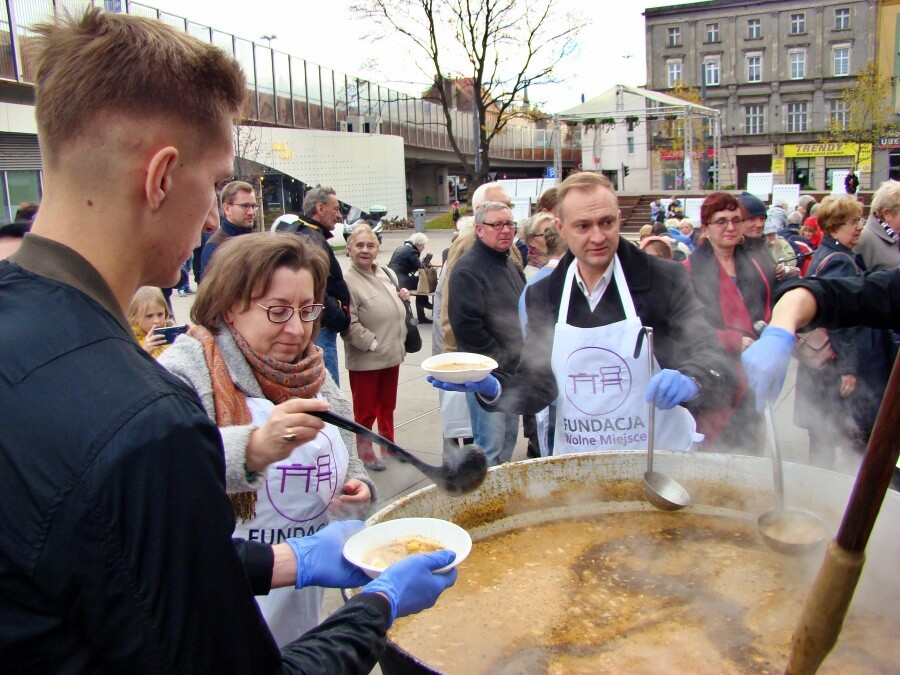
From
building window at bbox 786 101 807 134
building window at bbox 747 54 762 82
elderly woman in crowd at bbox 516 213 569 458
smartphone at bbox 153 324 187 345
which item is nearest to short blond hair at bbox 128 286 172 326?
smartphone at bbox 153 324 187 345

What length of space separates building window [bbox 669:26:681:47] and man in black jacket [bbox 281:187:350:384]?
5142cm

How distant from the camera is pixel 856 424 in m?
4.06

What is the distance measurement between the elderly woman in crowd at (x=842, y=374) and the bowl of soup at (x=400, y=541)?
265cm

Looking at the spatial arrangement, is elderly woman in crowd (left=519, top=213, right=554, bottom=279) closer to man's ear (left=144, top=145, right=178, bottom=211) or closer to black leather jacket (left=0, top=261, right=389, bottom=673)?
man's ear (left=144, top=145, right=178, bottom=211)

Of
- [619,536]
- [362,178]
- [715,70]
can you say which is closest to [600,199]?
[619,536]

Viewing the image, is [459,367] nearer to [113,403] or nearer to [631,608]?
[631,608]

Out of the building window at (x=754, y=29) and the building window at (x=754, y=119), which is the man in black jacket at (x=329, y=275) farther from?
the building window at (x=754, y=29)

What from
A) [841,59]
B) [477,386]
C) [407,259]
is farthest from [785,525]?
[841,59]

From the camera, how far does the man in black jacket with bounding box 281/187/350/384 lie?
4.69m

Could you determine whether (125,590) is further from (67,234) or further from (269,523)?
(269,523)

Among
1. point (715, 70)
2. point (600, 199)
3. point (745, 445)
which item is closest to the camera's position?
point (600, 199)

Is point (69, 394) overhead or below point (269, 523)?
overhead

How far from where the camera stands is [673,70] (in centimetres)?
5031

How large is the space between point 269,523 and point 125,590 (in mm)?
1331
